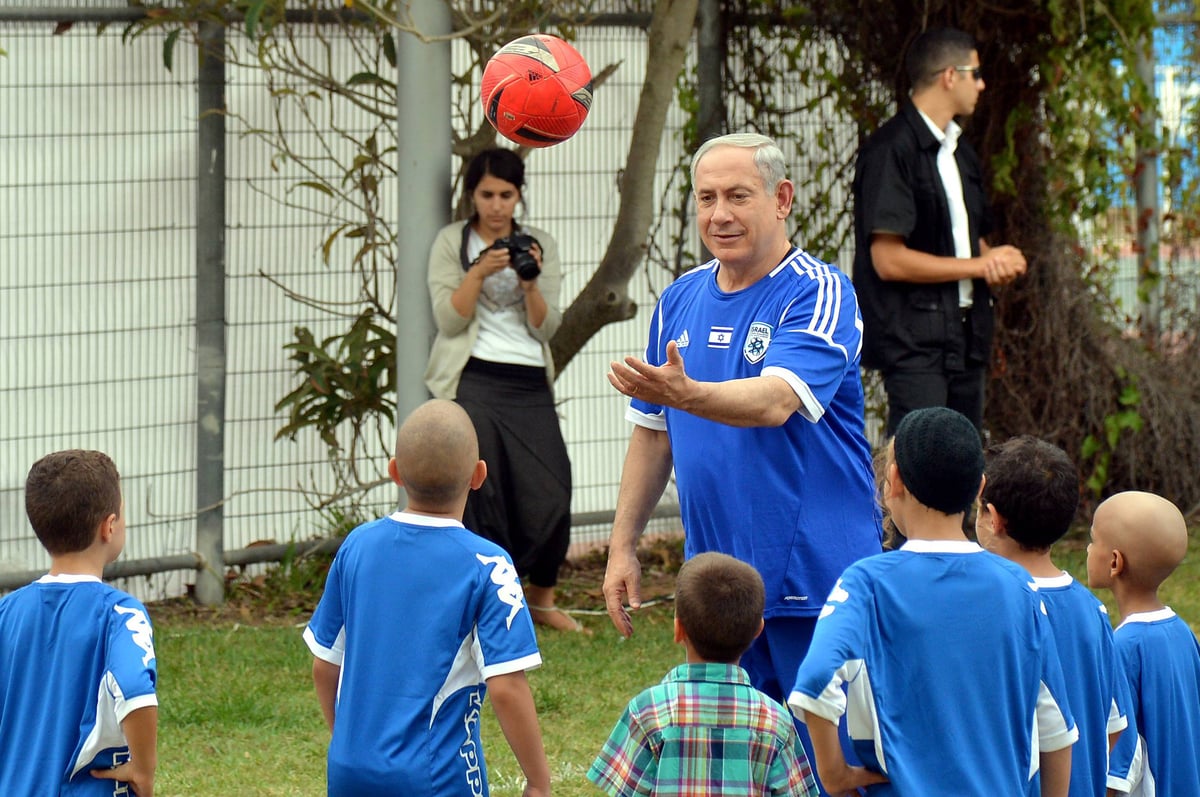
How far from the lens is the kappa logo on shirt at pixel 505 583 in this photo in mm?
3234

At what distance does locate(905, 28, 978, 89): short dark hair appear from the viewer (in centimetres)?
662

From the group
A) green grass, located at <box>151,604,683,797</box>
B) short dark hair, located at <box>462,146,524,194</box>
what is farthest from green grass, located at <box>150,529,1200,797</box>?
short dark hair, located at <box>462,146,524,194</box>

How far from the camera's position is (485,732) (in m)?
5.41

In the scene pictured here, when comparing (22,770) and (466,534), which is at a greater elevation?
(466,534)

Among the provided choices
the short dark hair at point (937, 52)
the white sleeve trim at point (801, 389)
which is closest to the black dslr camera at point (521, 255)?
the short dark hair at point (937, 52)

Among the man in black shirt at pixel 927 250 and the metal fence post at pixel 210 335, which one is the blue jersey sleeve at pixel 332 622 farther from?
the metal fence post at pixel 210 335

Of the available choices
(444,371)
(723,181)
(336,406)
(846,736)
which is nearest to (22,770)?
(846,736)

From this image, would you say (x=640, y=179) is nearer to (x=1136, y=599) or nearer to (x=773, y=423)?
(x=773, y=423)

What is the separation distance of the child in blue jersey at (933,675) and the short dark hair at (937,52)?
4049 mm

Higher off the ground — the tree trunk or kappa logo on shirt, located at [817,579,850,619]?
the tree trunk

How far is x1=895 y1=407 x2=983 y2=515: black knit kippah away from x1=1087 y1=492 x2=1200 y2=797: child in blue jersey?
70cm

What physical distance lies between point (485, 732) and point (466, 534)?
2.27 meters

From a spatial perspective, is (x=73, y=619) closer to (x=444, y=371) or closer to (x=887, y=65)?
(x=444, y=371)

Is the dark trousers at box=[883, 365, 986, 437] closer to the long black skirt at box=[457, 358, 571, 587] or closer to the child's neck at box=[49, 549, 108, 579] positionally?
the long black skirt at box=[457, 358, 571, 587]
